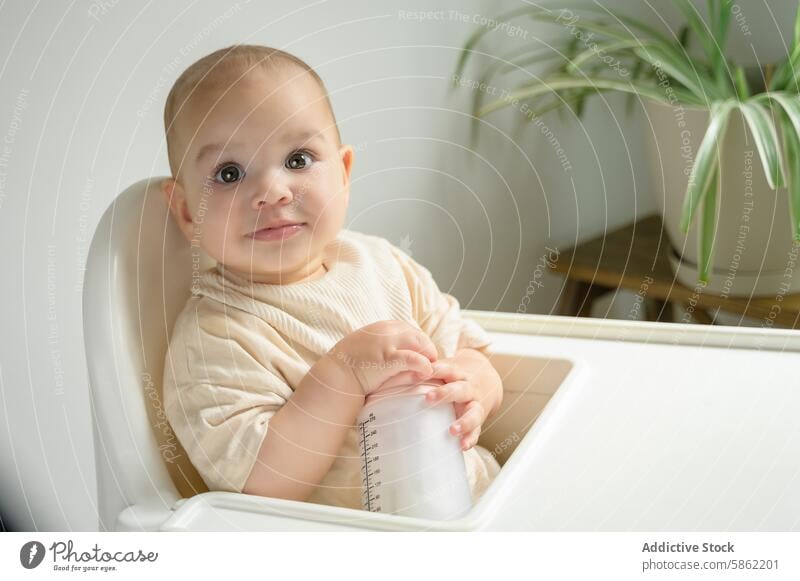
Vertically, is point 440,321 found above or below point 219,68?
below

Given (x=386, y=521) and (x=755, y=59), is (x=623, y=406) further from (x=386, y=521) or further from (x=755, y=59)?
(x=755, y=59)

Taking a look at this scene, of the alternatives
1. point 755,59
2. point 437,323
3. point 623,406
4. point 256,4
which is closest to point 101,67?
point 256,4

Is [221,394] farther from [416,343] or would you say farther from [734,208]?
[734,208]

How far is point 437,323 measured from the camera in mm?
621

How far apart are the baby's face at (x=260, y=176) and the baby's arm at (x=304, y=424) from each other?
0.26 feet

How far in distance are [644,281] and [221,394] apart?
908 millimetres

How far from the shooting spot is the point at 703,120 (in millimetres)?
1162

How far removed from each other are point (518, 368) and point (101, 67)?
13.5 inches

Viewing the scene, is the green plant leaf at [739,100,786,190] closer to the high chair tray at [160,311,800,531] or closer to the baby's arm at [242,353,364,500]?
the high chair tray at [160,311,800,531]

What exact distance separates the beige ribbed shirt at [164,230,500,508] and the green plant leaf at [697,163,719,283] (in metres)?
0.51

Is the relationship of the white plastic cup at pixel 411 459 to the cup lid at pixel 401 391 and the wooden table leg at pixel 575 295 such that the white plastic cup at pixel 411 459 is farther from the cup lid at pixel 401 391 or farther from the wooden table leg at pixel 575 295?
the wooden table leg at pixel 575 295

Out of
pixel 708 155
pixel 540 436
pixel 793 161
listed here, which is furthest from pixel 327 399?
pixel 793 161

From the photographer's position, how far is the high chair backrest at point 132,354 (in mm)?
489
